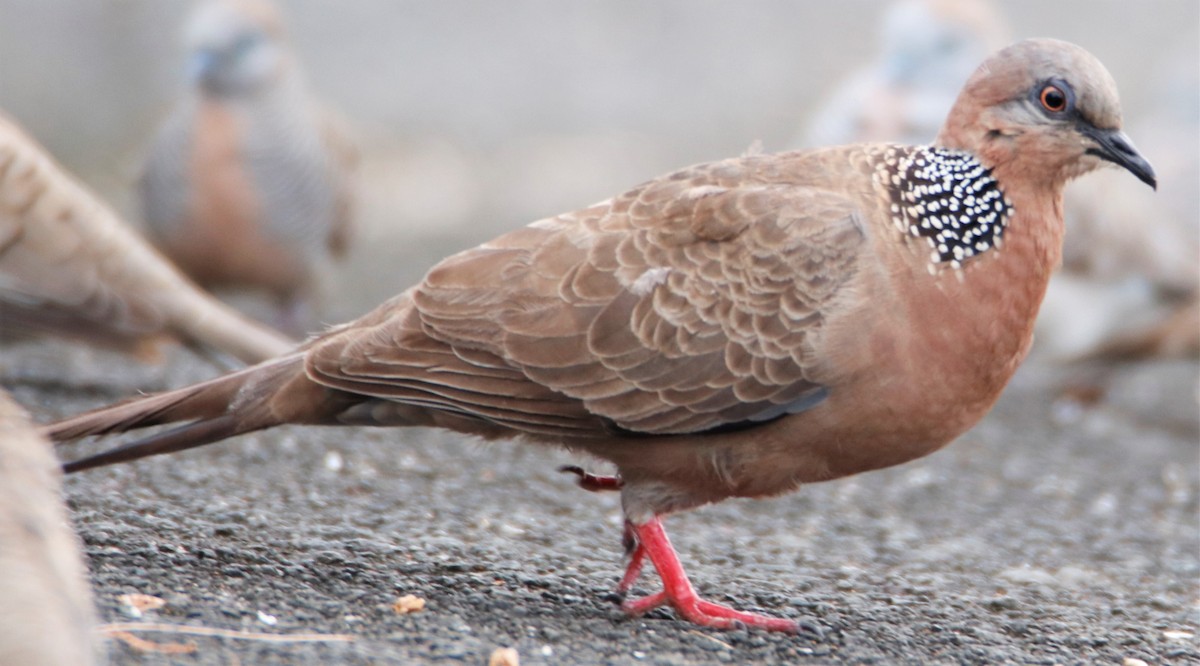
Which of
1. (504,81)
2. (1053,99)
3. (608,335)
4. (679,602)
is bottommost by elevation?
(679,602)

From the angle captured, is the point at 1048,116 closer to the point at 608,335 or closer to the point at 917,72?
the point at 608,335

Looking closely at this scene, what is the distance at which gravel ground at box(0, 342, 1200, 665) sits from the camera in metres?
3.74

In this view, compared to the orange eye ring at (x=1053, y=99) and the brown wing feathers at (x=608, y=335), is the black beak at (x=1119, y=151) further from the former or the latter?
the brown wing feathers at (x=608, y=335)

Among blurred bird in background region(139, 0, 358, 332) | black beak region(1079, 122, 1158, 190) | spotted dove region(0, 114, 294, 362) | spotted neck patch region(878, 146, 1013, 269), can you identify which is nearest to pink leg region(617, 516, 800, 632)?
spotted neck patch region(878, 146, 1013, 269)

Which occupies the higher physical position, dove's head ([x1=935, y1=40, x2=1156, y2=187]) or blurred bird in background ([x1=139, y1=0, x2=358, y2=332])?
blurred bird in background ([x1=139, y1=0, x2=358, y2=332])

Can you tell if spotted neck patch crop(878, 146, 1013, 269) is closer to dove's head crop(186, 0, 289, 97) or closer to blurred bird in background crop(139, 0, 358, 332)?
blurred bird in background crop(139, 0, 358, 332)

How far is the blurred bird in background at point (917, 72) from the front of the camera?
8.12 meters

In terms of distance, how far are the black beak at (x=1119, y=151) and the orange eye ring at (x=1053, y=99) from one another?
74 mm

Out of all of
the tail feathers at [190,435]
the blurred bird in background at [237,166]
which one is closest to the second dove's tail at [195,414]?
the tail feathers at [190,435]

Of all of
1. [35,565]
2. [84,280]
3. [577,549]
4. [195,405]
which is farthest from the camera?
[84,280]

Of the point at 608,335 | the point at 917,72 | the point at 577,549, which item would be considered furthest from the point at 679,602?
the point at 917,72

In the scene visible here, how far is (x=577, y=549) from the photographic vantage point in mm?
5027

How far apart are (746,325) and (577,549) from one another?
4.35ft

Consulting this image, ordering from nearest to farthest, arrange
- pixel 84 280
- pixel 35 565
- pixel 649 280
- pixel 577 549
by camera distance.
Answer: pixel 35 565 < pixel 649 280 < pixel 577 549 < pixel 84 280
